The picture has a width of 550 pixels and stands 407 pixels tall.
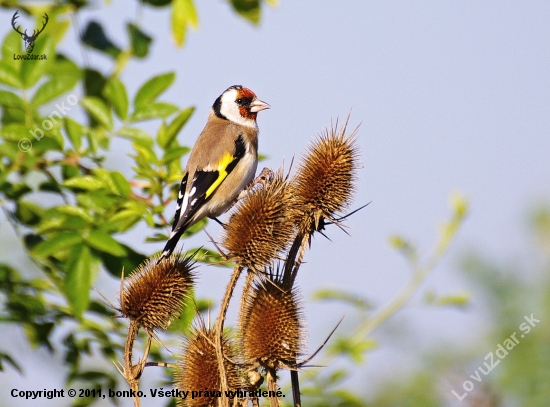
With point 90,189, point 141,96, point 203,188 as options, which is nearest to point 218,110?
point 203,188

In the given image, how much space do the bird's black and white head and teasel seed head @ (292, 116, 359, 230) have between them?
9.62ft

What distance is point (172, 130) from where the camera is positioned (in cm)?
446

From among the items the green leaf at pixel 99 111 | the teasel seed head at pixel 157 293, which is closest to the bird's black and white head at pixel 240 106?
the green leaf at pixel 99 111

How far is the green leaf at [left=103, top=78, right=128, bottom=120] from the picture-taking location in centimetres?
446

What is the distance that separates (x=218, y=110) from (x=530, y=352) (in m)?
3.80

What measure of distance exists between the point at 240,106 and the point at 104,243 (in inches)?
125

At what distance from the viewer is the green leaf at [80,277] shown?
3811mm

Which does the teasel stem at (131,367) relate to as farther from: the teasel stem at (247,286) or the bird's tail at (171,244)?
the bird's tail at (171,244)

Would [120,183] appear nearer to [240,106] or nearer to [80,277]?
[80,277]

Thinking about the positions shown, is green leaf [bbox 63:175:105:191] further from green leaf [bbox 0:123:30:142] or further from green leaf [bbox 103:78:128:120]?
green leaf [bbox 103:78:128:120]

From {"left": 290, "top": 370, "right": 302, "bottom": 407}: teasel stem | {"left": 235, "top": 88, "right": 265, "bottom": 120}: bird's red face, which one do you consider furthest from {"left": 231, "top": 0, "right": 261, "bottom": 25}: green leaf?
{"left": 290, "top": 370, "right": 302, "bottom": 407}: teasel stem

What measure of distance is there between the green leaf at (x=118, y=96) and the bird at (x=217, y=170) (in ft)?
1.80

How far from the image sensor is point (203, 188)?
5234 mm

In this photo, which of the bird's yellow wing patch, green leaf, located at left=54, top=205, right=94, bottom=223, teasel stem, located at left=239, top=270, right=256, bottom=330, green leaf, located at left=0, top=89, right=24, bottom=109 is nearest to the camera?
teasel stem, located at left=239, top=270, right=256, bottom=330
